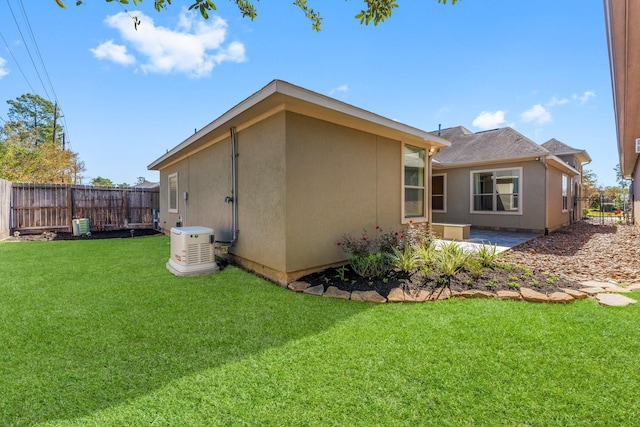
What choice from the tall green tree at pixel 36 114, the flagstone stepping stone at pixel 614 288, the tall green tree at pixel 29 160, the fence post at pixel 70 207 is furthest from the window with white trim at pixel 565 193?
the tall green tree at pixel 36 114

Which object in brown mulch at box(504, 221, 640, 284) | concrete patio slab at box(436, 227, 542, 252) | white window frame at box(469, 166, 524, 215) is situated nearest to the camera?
brown mulch at box(504, 221, 640, 284)

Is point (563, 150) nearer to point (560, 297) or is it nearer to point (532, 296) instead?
point (560, 297)

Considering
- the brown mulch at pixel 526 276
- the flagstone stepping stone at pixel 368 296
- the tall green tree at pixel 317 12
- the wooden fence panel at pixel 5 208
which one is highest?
the tall green tree at pixel 317 12

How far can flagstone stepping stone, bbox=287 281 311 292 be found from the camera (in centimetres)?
398

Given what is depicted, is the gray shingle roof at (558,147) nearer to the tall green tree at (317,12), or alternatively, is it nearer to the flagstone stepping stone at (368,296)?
the flagstone stepping stone at (368,296)

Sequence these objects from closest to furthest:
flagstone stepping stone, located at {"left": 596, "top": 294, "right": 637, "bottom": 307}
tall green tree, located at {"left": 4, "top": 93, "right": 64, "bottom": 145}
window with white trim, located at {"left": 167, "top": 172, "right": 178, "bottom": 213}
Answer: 1. flagstone stepping stone, located at {"left": 596, "top": 294, "right": 637, "bottom": 307}
2. window with white trim, located at {"left": 167, "top": 172, "right": 178, "bottom": 213}
3. tall green tree, located at {"left": 4, "top": 93, "right": 64, "bottom": 145}

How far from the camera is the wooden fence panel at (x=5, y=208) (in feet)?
28.8

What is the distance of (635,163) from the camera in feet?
42.2

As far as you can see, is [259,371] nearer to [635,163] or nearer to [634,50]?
[634,50]

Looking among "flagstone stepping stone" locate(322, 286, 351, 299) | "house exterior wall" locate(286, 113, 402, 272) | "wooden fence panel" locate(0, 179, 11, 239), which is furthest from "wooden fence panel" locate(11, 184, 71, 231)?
"flagstone stepping stone" locate(322, 286, 351, 299)

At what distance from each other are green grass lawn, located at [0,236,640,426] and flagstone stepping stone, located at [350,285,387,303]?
0.17 metres

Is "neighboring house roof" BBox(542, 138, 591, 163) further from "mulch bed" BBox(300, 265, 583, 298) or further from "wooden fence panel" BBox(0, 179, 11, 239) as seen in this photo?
"wooden fence panel" BBox(0, 179, 11, 239)

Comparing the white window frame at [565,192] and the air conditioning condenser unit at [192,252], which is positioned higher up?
the white window frame at [565,192]

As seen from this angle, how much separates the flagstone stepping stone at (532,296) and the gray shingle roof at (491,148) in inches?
282
